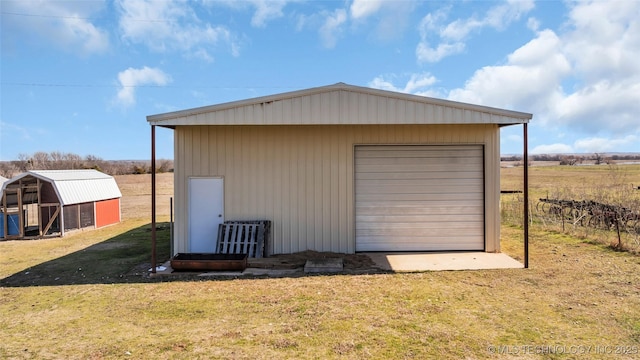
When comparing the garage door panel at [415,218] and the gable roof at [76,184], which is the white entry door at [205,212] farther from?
the gable roof at [76,184]

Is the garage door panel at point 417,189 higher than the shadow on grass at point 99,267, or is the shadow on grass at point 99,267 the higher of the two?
the garage door panel at point 417,189

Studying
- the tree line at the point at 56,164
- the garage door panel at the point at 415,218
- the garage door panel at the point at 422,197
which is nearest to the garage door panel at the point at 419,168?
the garage door panel at the point at 422,197

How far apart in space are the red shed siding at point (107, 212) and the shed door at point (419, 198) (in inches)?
380

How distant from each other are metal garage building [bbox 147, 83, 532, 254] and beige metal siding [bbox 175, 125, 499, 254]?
21 millimetres

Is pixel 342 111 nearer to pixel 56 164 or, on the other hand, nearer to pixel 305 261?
pixel 305 261

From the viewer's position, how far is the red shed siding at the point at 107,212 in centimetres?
1372

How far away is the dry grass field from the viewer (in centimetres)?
404

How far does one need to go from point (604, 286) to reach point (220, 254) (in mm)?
6259

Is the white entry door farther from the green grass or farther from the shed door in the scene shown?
the shed door

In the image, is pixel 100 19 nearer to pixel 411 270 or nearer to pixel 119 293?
pixel 119 293

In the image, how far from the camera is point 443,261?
25.6 ft

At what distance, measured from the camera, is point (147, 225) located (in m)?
13.7

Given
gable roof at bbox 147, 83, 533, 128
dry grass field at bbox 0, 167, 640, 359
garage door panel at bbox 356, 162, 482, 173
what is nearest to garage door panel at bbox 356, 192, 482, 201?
garage door panel at bbox 356, 162, 482, 173

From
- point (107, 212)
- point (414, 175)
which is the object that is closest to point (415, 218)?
point (414, 175)
